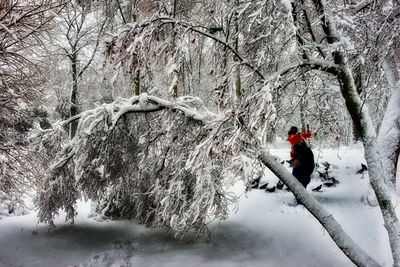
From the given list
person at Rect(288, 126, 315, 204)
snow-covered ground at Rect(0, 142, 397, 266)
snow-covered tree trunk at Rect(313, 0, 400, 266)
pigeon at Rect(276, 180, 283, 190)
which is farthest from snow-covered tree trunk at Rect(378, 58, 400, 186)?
pigeon at Rect(276, 180, 283, 190)

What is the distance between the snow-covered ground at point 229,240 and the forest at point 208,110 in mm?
347

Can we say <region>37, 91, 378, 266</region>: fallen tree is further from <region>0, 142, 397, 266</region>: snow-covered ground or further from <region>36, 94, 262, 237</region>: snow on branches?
<region>0, 142, 397, 266</region>: snow-covered ground

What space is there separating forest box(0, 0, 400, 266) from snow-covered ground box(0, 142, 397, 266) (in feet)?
1.14

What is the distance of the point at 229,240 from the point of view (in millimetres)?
5891

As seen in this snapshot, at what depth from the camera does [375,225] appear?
5809 mm

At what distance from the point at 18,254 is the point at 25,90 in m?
2.94

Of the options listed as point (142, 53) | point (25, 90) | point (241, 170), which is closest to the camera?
point (241, 170)

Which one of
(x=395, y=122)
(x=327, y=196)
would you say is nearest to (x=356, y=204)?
(x=327, y=196)

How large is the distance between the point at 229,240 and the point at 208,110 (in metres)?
2.55

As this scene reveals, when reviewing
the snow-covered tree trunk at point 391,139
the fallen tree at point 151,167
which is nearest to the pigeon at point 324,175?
the snow-covered tree trunk at point 391,139

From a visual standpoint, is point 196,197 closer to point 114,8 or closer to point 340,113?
point 340,113

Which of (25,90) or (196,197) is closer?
(196,197)

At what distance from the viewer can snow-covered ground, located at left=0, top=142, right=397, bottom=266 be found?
524cm

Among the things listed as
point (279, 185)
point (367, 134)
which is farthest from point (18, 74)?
point (279, 185)
